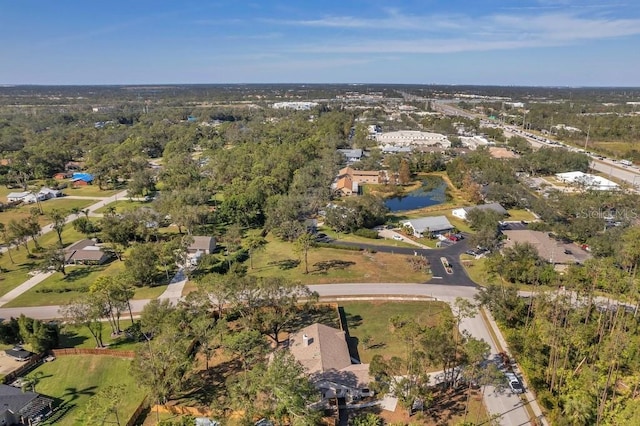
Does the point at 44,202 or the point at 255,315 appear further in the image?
the point at 44,202

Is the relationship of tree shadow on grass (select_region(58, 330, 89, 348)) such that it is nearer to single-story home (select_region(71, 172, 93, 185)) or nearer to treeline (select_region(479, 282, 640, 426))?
treeline (select_region(479, 282, 640, 426))

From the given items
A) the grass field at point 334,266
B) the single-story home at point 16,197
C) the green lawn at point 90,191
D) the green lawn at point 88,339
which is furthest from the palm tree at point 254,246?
the single-story home at point 16,197

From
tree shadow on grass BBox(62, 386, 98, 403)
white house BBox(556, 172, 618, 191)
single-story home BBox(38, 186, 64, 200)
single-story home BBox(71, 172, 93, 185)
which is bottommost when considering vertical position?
tree shadow on grass BBox(62, 386, 98, 403)

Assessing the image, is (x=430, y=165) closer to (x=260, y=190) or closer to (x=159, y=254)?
(x=260, y=190)

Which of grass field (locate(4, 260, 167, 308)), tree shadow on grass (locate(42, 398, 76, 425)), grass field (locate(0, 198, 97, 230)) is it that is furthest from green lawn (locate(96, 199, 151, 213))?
tree shadow on grass (locate(42, 398, 76, 425))

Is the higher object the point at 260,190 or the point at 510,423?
the point at 260,190

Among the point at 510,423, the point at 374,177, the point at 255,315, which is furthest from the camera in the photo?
the point at 374,177

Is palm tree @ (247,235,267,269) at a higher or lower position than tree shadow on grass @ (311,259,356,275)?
higher

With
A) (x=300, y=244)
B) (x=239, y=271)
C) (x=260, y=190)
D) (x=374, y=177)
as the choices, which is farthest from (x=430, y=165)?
(x=239, y=271)
